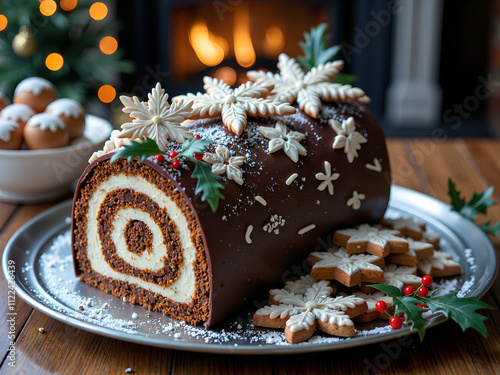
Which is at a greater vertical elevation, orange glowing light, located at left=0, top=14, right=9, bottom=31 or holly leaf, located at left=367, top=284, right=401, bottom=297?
orange glowing light, located at left=0, top=14, right=9, bottom=31

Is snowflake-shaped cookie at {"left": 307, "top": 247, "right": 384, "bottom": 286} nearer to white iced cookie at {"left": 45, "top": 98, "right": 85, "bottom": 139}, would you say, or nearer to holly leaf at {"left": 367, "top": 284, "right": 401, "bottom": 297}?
holly leaf at {"left": 367, "top": 284, "right": 401, "bottom": 297}

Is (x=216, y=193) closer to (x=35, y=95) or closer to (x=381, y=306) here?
(x=381, y=306)

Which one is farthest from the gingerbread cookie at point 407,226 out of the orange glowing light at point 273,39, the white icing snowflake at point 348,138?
the orange glowing light at point 273,39

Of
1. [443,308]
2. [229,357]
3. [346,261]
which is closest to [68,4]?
[346,261]

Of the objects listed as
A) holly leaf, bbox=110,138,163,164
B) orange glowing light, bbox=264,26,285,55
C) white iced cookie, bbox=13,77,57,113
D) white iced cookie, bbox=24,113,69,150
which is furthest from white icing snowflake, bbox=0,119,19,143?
orange glowing light, bbox=264,26,285,55

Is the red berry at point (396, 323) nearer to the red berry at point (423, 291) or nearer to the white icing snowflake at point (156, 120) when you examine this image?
the red berry at point (423, 291)

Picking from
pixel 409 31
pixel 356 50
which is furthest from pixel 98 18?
pixel 409 31
